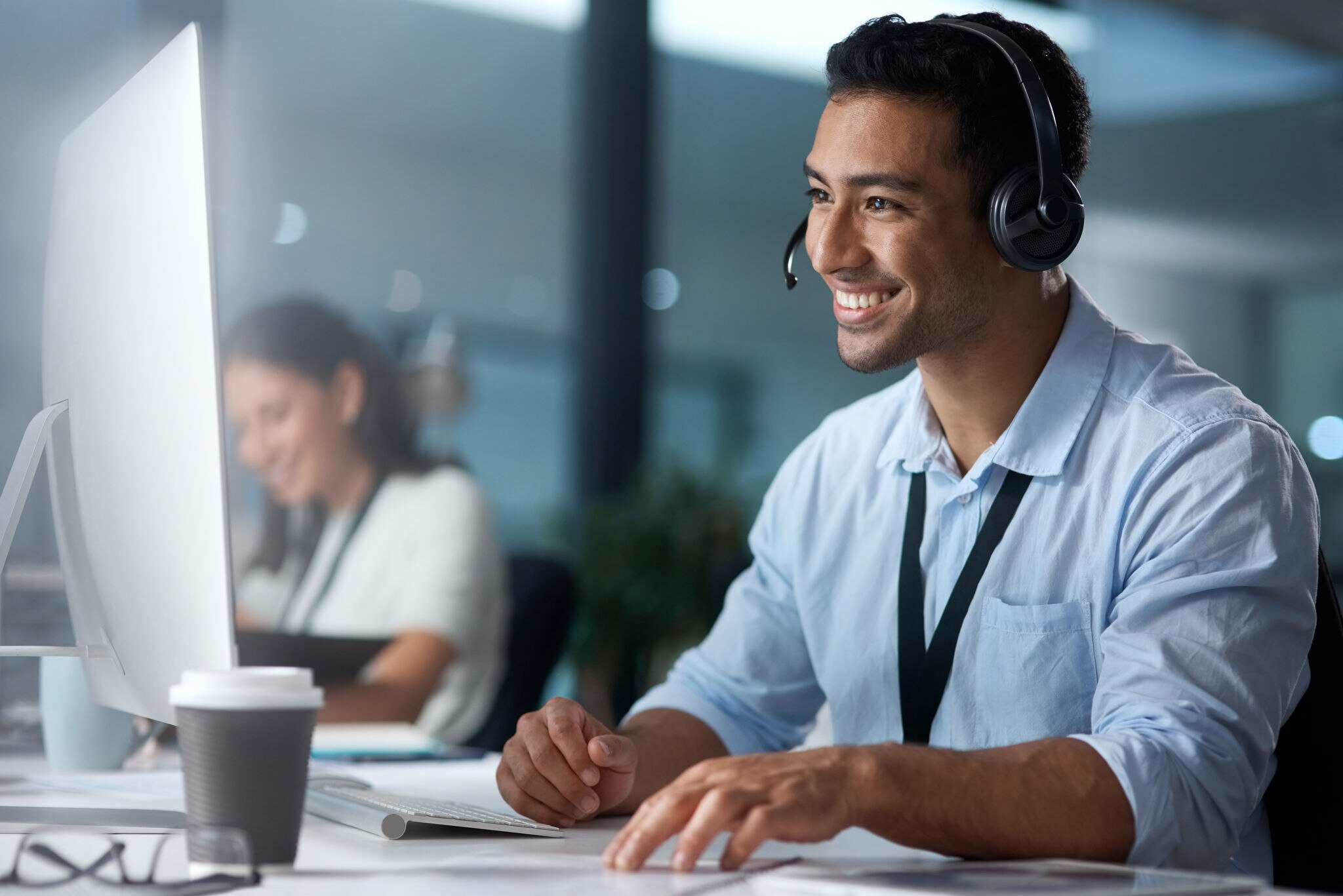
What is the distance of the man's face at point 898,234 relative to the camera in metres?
1.45

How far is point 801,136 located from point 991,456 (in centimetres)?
361

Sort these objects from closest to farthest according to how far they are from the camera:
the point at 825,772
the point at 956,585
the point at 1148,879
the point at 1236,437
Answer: the point at 1148,879
the point at 825,772
the point at 1236,437
the point at 956,585

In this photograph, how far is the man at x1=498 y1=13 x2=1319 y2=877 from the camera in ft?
3.33

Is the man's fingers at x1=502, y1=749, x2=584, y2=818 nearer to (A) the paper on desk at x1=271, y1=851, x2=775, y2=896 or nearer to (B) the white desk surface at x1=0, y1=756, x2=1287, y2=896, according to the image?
(B) the white desk surface at x1=0, y1=756, x2=1287, y2=896

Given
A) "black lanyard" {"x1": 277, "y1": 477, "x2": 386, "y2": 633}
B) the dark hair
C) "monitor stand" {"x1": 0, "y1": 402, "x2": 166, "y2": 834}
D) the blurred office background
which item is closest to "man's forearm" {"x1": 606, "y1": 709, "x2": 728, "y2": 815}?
"monitor stand" {"x1": 0, "y1": 402, "x2": 166, "y2": 834}

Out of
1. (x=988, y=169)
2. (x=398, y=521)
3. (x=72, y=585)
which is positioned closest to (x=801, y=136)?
(x=398, y=521)

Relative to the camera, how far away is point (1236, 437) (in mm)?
1271

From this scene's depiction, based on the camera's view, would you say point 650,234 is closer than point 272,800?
No

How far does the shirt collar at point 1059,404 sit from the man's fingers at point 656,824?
0.62 metres

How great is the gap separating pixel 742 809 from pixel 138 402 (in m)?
0.53

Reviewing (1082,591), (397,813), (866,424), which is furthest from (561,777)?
(866,424)

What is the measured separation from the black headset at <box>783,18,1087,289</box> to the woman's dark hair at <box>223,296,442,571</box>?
179cm

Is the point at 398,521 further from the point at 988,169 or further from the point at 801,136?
the point at 801,136

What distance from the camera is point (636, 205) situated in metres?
4.51
